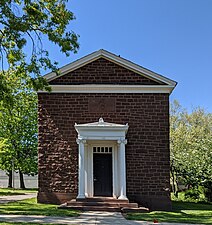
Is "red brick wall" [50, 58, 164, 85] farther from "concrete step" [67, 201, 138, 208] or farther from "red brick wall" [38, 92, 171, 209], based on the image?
"concrete step" [67, 201, 138, 208]

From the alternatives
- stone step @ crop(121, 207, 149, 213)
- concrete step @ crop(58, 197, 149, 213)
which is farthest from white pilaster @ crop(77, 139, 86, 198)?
stone step @ crop(121, 207, 149, 213)

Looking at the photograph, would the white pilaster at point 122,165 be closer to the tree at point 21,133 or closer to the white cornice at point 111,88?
the white cornice at point 111,88

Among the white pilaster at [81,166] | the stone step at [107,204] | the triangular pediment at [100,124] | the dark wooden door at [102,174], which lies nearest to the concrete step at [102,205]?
the stone step at [107,204]

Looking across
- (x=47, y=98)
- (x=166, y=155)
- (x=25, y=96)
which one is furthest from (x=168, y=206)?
(x=25, y=96)

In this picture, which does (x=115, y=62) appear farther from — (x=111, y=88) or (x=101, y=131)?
(x=101, y=131)

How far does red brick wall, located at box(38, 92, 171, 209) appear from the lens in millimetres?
17297

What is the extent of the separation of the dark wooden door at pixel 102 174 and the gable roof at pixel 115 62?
14.4 ft

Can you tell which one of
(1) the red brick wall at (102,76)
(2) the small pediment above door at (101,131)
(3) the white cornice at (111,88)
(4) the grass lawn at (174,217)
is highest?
(1) the red brick wall at (102,76)

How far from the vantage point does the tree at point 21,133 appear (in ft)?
109

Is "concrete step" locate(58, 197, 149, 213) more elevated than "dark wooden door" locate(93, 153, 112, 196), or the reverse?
"dark wooden door" locate(93, 153, 112, 196)

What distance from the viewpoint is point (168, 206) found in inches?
671

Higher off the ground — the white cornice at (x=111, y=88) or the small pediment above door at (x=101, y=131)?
the white cornice at (x=111, y=88)

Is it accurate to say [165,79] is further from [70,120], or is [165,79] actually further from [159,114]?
[70,120]

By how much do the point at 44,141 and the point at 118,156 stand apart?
3687 millimetres
